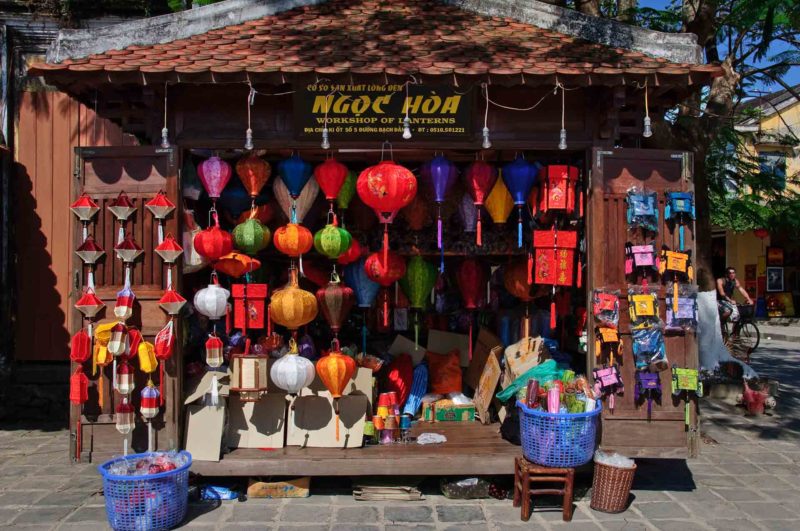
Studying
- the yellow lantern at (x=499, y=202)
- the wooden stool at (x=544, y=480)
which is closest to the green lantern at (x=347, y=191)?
the yellow lantern at (x=499, y=202)

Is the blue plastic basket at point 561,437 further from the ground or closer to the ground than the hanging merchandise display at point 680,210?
closer to the ground

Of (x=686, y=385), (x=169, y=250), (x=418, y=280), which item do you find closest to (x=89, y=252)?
(x=169, y=250)

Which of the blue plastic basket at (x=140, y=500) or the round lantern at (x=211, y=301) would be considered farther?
the round lantern at (x=211, y=301)

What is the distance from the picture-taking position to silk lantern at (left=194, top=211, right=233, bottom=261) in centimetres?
570

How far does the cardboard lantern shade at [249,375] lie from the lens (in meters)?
5.74

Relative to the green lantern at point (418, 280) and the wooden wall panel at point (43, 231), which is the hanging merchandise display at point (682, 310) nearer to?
A: the green lantern at point (418, 280)

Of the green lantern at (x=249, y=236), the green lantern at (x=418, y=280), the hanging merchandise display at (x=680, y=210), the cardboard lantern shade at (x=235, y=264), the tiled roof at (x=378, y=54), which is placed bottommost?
the green lantern at (x=418, y=280)

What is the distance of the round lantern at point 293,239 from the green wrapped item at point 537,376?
95.1 inches

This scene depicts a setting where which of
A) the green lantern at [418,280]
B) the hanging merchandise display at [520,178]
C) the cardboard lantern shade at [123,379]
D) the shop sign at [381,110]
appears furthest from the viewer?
the green lantern at [418,280]

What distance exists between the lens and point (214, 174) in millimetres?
5871

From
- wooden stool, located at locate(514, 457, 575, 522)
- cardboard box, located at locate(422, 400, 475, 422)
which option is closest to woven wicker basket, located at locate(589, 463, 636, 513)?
wooden stool, located at locate(514, 457, 575, 522)

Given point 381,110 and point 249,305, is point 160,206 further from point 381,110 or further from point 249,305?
point 381,110

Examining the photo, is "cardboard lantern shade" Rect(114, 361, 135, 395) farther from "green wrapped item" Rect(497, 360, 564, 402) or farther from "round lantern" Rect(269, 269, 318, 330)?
"green wrapped item" Rect(497, 360, 564, 402)

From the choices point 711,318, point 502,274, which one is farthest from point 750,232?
point 502,274
